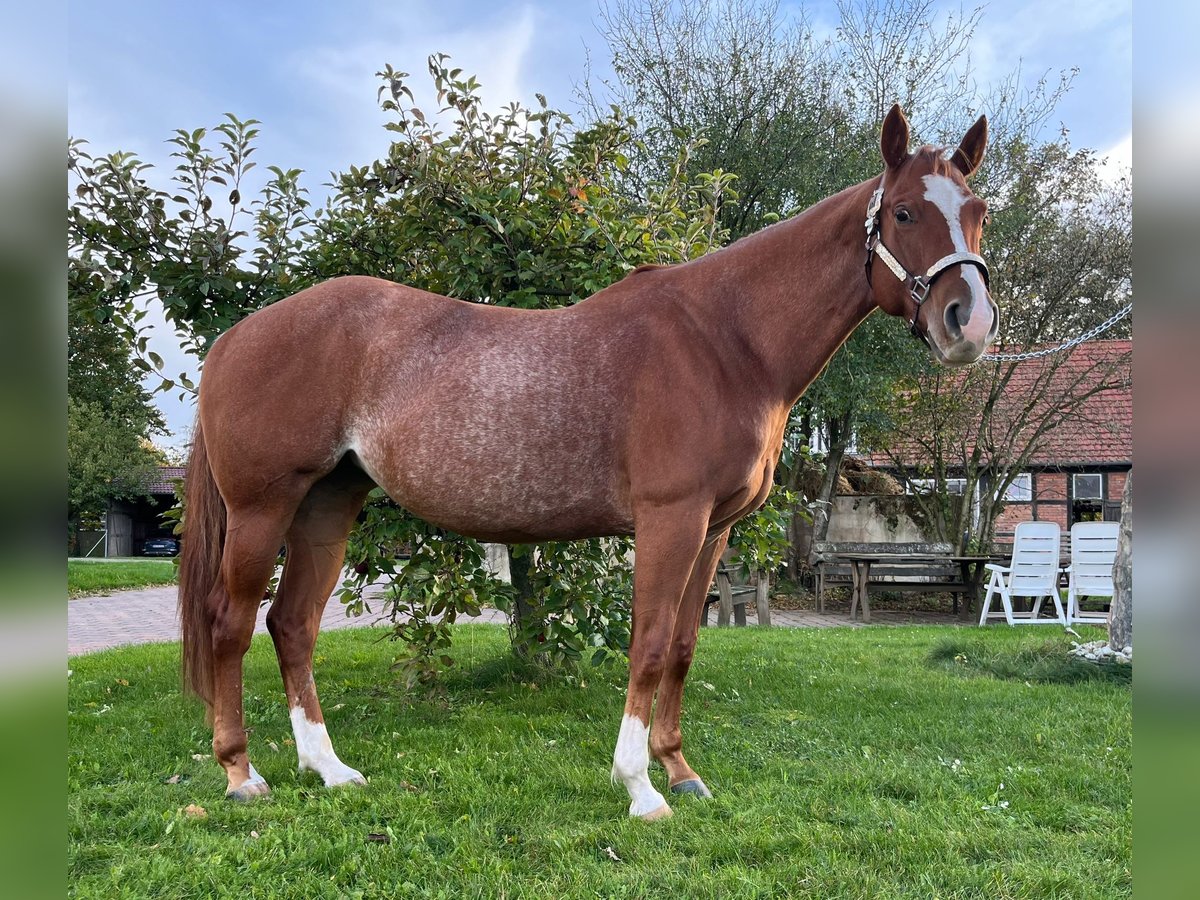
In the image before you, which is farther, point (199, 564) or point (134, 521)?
point (134, 521)

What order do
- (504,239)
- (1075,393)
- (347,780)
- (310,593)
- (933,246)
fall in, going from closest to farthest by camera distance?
1. (933,246)
2. (347,780)
3. (310,593)
4. (504,239)
5. (1075,393)

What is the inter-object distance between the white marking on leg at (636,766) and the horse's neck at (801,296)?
55.1 inches

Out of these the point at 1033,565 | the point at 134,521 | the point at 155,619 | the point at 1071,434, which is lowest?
the point at 134,521

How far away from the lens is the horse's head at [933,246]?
8.71 feet

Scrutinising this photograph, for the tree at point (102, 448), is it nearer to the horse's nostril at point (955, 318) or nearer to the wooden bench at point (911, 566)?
the wooden bench at point (911, 566)

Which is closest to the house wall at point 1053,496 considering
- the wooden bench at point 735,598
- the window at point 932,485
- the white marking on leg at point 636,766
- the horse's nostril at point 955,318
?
the window at point 932,485

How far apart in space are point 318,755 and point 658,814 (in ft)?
4.91

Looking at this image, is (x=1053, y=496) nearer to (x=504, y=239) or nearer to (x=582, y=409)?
(x=504, y=239)

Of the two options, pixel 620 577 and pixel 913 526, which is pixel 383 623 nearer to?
pixel 620 577

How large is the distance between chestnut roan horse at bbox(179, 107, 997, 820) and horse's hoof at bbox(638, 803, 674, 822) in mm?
11

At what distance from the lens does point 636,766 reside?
295 centimetres

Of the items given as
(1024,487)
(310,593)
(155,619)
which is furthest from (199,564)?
(1024,487)

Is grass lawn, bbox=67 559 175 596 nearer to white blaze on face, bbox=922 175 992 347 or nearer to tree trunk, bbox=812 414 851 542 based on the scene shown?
tree trunk, bbox=812 414 851 542
